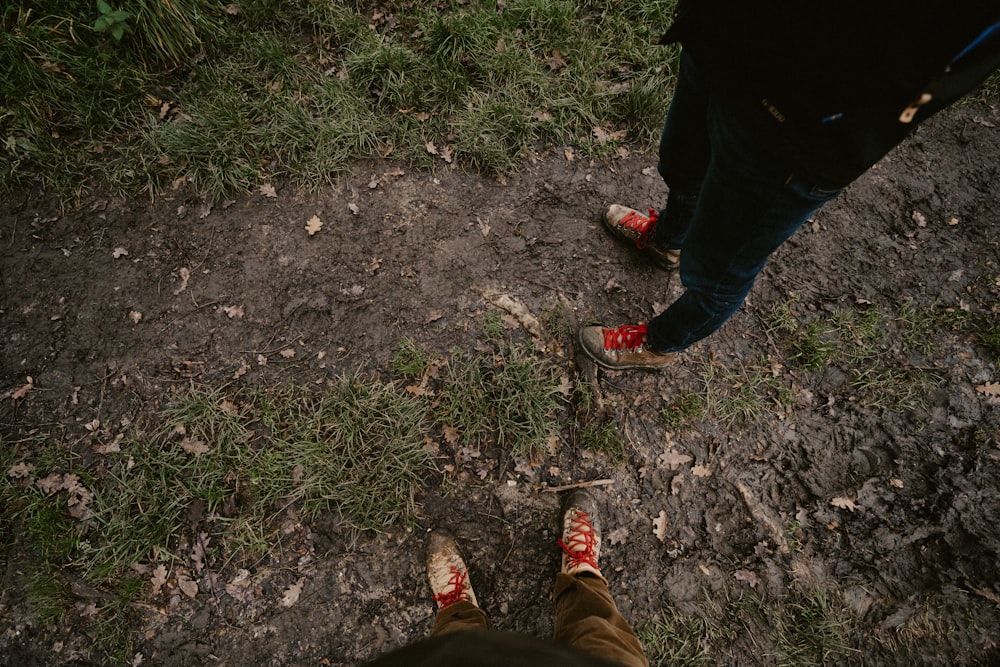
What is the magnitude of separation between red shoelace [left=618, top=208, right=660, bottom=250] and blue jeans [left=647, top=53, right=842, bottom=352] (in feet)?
1.78

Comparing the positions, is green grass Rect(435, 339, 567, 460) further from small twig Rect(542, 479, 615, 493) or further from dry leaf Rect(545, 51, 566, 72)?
dry leaf Rect(545, 51, 566, 72)

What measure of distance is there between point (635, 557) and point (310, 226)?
2.77 meters

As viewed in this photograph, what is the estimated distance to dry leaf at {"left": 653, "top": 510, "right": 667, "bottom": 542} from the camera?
2.50m

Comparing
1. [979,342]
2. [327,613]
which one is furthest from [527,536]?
[979,342]

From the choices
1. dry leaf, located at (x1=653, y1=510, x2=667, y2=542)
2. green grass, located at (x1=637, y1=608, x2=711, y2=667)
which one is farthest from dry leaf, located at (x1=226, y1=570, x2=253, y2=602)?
dry leaf, located at (x1=653, y1=510, x2=667, y2=542)

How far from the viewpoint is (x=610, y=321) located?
9.52 ft

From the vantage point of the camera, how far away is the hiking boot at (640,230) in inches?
115

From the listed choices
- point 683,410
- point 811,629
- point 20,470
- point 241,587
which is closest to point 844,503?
point 811,629

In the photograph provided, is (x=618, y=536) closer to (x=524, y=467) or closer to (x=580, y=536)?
(x=580, y=536)

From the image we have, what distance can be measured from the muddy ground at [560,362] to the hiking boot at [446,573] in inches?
3.8

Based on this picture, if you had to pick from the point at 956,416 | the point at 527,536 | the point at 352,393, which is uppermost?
the point at 956,416

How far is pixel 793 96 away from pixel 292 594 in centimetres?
285

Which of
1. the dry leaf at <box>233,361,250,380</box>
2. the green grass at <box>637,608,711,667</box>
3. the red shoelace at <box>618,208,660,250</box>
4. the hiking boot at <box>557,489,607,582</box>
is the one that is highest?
the red shoelace at <box>618,208,660,250</box>

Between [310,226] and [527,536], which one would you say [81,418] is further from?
[527,536]
